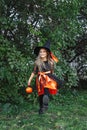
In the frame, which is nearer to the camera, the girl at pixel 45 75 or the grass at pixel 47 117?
the grass at pixel 47 117

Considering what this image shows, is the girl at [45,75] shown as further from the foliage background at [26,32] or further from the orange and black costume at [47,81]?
the foliage background at [26,32]

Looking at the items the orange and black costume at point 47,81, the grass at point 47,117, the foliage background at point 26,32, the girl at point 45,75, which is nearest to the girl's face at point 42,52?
the girl at point 45,75

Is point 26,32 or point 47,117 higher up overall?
point 26,32

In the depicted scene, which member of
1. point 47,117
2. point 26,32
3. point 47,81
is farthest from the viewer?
point 26,32

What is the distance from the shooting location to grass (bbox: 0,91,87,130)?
6785 mm

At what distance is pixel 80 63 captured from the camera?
1341cm

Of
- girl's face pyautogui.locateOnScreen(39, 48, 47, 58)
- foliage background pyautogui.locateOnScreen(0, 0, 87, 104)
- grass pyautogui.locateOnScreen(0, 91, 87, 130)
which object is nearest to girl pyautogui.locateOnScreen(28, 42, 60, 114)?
girl's face pyautogui.locateOnScreen(39, 48, 47, 58)

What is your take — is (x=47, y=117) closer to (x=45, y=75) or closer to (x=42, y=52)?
(x=45, y=75)

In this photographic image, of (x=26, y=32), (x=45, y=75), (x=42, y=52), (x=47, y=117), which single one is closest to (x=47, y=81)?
(x=45, y=75)

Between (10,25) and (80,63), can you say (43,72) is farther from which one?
(80,63)

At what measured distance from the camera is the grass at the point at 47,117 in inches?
267

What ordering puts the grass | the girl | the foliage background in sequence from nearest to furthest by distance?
the grass → the girl → the foliage background

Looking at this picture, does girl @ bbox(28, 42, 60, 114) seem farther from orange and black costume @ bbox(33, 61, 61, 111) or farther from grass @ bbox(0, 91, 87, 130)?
grass @ bbox(0, 91, 87, 130)

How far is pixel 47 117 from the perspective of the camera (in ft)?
24.7
